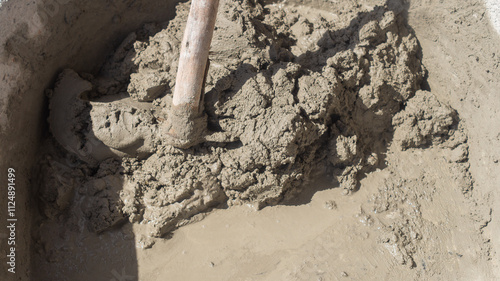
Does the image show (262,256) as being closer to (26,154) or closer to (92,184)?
(92,184)

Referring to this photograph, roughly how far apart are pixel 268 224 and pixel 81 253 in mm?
1775

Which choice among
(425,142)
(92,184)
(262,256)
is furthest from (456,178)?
(92,184)

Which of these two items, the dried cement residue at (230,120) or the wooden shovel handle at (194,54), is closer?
the wooden shovel handle at (194,54)

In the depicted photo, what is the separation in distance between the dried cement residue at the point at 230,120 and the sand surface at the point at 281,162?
1 centimetres

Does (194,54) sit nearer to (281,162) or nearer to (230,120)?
(230,120)

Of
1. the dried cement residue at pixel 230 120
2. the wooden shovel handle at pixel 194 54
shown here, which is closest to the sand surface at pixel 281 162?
the dried cement residue at pixel 230 120

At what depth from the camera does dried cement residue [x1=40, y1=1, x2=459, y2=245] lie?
3650mm

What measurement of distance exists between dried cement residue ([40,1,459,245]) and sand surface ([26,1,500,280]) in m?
0.01

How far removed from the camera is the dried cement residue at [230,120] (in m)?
→ 3.65

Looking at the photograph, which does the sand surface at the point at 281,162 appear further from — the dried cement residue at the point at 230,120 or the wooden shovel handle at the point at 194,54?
the wooden shovel handle at the point at 194,54

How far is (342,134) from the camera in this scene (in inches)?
159

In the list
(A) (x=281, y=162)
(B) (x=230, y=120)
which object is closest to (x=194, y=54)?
(B) (x=230, y=120)

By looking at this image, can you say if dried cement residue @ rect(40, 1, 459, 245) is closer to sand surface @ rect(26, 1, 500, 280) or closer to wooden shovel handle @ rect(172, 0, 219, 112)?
sand surface @ rect(26, 1, 500, 280)

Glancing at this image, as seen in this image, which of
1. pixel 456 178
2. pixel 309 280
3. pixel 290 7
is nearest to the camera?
pixel 309 280
